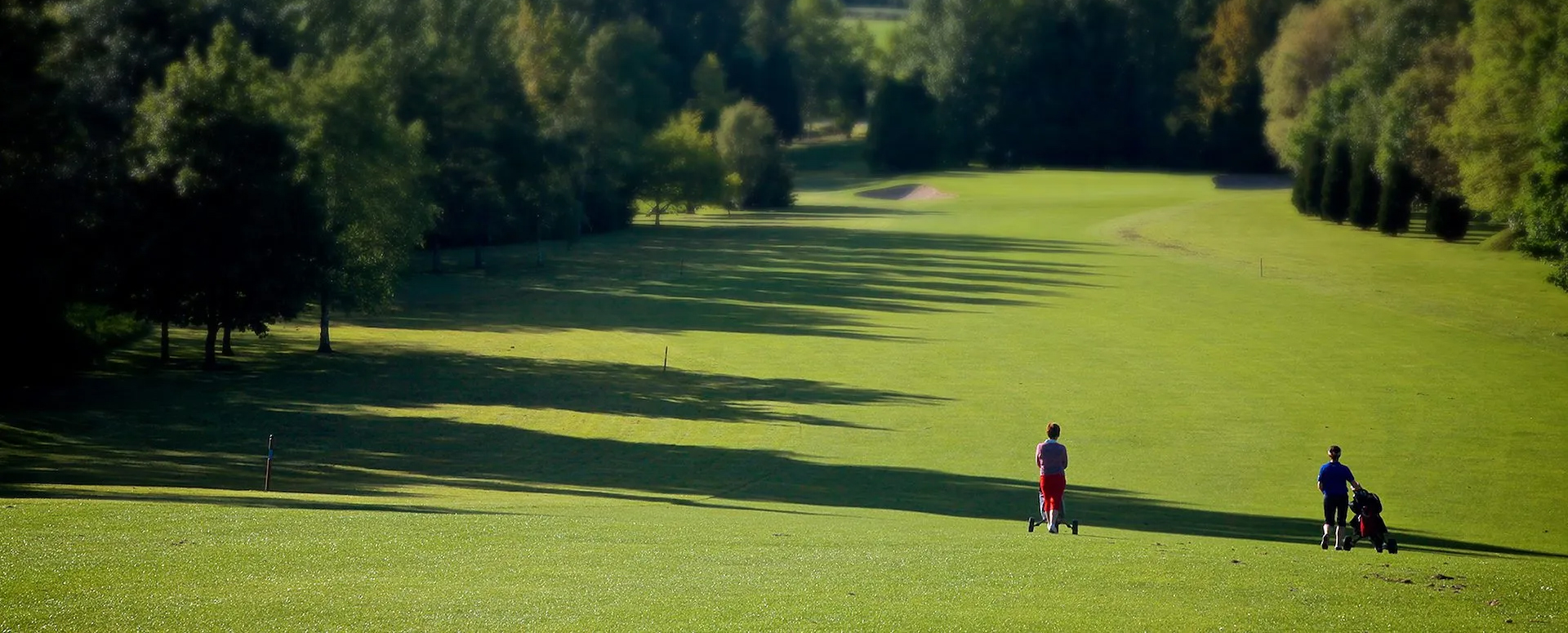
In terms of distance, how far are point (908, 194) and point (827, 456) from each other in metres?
96.1

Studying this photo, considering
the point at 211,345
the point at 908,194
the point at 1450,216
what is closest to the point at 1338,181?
the point at 1450,216

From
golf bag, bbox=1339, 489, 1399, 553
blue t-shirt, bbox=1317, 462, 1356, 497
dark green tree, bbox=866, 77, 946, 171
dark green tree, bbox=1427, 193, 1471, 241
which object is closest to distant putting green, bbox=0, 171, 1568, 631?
golf bag, bbox=1339, 489, 1399, 553

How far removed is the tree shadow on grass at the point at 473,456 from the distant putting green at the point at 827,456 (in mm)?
146

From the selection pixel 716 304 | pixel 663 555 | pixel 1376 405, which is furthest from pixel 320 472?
pixel 716 304

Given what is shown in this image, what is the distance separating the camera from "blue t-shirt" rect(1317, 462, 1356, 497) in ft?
64.0

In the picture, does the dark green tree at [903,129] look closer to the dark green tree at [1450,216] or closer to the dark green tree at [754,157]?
the dark green tree at [754,157]

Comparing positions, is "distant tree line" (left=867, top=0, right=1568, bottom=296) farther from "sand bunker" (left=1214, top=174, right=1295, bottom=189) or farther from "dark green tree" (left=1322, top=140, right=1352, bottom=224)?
"sand bunker" (left=1214, top=174, right=1295, bottom=189)

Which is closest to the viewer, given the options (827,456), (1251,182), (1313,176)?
(827,456)

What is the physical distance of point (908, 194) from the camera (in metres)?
124

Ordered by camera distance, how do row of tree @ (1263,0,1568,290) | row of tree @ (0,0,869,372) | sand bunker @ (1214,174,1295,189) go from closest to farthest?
row of tree @ (0,0,869,372) → row of tree @ (1263,0,1568,290) → sand bunker @ (1214,174,1295,189)

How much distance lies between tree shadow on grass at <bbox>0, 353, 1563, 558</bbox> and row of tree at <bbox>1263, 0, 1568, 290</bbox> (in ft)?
98.0

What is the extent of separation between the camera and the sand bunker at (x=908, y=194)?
121 m

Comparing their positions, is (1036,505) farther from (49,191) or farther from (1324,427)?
(49,191)

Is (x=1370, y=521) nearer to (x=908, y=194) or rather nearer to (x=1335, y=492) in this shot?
(x=1335, y=492)
